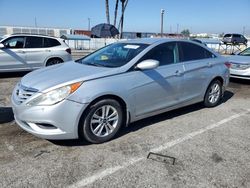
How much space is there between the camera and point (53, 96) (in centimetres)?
352

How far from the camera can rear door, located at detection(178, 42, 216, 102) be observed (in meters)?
5.06

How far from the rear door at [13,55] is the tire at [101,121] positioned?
6.23m

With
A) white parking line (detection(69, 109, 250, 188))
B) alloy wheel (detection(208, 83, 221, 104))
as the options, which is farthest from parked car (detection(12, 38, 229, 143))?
white parking line (detection(69, 109, 250, 188))

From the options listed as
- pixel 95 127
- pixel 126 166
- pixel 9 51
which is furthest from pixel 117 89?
pixel 9 51

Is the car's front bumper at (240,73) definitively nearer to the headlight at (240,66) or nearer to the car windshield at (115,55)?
the headlight at (240,66)

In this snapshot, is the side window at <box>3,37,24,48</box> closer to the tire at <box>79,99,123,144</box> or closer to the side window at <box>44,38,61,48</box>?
the side window at <box>44,38,61,48</box>

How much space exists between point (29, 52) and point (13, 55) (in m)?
0.53

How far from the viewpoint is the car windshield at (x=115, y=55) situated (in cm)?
437

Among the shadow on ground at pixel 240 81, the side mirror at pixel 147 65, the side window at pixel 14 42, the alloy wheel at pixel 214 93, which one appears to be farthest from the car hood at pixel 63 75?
the shadow on ground at pixel 240 81

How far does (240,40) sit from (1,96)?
3688 centimetres

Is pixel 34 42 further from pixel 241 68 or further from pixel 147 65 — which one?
pixel 241 68

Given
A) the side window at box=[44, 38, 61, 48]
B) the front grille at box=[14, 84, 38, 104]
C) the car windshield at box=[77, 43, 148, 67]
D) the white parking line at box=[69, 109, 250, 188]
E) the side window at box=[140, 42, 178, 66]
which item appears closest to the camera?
the white parking line at box=[69, 109, 250, 188]

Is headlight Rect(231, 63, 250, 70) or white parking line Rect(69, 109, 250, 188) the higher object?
headlight Rect(231, 63, 250, 70)

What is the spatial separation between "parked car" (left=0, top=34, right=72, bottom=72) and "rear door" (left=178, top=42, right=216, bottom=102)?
5.67 meters
